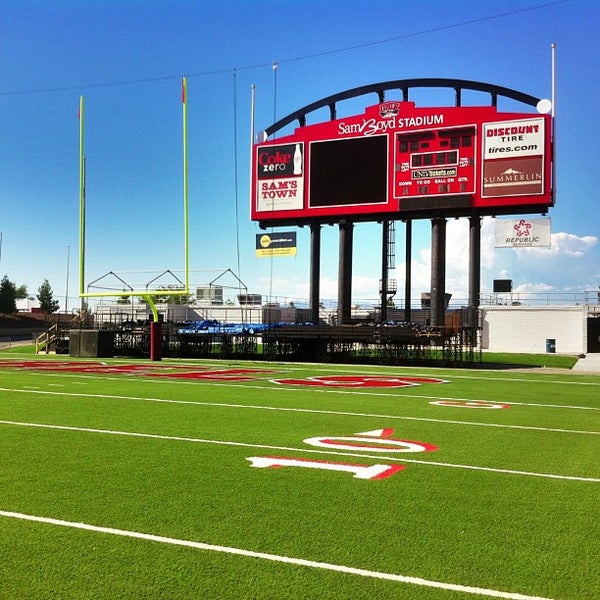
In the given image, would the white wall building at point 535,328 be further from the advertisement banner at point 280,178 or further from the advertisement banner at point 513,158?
the advertisement banner at point 280,178

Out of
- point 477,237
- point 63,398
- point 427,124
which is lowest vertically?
point 63,398

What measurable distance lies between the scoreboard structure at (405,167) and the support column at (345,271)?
5 cm

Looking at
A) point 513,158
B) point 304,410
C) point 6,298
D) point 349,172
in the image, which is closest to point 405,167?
point 349,172

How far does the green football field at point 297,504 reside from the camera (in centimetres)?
316

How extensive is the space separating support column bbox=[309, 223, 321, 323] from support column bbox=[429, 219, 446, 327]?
5.94 meters

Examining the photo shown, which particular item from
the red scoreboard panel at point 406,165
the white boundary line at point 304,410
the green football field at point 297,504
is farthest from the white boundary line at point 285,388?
the red scoreboard panel at point 406,165

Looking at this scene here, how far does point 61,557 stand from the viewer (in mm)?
3422

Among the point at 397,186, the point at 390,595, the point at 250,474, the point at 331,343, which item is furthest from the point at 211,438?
the point at 397,186

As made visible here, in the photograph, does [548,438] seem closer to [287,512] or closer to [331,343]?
[287,512]

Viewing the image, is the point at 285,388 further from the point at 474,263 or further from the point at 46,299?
the point at 46,299

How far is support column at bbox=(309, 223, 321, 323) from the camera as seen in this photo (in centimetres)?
3256

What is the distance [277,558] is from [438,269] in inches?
1067

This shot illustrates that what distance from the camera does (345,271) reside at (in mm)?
31438

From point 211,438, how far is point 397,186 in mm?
22372
